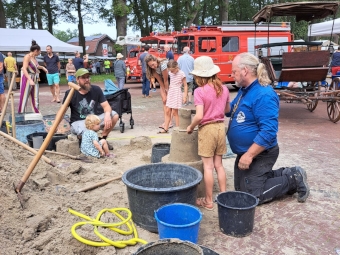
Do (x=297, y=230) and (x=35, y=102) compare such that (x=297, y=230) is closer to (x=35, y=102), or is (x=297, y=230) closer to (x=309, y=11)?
(x=35, y=102)

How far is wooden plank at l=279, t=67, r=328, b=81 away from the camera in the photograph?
848 cm

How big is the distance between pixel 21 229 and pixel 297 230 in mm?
2619

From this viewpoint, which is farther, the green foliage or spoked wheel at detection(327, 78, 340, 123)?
the green foliage

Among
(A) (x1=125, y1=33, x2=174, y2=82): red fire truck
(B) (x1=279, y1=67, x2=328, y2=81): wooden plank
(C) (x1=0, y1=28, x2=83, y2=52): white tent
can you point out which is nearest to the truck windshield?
(A) (x1=125, y1=33, x2=174, y2=82): red fire truck

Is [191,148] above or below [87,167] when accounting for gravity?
above

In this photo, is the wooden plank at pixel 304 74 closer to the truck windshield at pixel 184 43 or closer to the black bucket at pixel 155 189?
the black bucket at pixel 155 189

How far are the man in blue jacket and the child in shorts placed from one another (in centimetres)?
247

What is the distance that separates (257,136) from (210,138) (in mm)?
558

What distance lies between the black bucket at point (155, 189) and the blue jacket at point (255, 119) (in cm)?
66

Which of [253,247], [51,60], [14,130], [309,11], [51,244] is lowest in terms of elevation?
[253,247]

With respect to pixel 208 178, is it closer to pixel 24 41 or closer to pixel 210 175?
pixel 210 175

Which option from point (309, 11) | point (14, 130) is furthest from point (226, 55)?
point (14, 130)

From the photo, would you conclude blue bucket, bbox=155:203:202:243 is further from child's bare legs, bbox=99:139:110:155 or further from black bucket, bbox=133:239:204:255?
child's bare legs, bbox=99:139:110:155

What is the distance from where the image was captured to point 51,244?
289 centimetres
